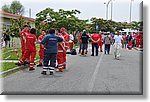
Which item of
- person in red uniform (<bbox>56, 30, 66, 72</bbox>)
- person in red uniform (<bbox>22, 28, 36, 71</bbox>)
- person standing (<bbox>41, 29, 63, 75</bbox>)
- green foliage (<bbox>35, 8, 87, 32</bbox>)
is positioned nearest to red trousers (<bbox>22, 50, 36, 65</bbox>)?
person in red uniform (<bbox>22, 28, 36, 71</bbox>)

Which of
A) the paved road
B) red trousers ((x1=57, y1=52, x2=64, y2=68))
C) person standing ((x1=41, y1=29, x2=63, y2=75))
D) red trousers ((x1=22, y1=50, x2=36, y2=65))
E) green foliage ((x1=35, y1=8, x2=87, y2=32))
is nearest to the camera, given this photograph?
the paved road

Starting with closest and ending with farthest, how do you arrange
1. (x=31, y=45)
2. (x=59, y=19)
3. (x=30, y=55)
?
(x=31, y=45) → (x=30, y=55) → (x=59, y=19)

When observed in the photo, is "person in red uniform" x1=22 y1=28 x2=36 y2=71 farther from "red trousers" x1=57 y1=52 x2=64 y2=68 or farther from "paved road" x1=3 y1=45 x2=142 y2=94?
"red trousers" x1=57 y1=52 x2=64 y2=68

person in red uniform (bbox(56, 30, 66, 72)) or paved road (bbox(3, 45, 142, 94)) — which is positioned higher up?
person in red uniform (bbox(56, 30, 66, 72))

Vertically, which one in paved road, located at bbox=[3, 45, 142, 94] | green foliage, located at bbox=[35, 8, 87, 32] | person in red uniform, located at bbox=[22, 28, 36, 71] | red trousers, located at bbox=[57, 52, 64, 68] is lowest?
paved road, located at bbox=[3, 45, 142, 94]

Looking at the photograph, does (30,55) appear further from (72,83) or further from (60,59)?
(72,83)

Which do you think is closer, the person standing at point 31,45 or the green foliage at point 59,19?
the person standing at point 31,45

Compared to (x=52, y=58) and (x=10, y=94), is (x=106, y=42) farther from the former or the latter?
(x=10, y=94)

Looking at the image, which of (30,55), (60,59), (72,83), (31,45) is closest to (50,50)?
(60,59)

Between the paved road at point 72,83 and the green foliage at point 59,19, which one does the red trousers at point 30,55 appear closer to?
the paved road at point 72,83

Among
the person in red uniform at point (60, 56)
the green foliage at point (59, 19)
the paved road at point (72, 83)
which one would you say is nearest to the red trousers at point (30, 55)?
the paved road at point (72, 83)

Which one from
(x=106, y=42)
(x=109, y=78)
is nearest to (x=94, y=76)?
(x=109, y=78)

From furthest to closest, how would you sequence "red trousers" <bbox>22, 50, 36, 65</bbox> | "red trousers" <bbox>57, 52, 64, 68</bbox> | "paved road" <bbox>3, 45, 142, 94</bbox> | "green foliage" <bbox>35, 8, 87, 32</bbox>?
"green foliage" <bbox>35, 8, 87, 32</bbox>
"red trousers" <bbox>22, 50, 36, 65</bbox>
"red trousers" <bbox>57, 52, 64, 68</bbox>
"paved road" <bbox>3, 45, 142, 94</bbox>

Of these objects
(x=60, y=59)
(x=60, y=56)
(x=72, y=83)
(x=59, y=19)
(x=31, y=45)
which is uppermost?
(x=59, y=19)
